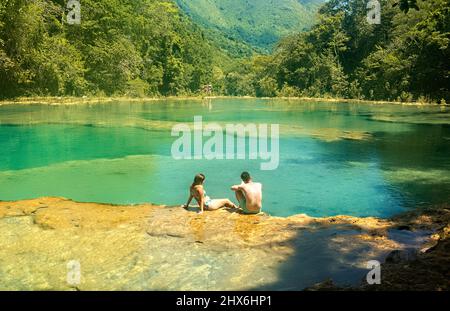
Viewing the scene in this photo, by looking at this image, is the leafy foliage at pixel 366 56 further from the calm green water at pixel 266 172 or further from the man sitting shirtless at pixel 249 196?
the man sitting shirtless at pixel 249 196

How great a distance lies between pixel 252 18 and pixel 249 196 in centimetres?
15714

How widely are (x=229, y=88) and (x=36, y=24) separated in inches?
1871

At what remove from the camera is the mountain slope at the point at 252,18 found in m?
141

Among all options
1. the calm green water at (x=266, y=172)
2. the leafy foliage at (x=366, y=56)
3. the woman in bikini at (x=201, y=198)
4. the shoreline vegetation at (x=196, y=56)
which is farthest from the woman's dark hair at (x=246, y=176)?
the leafy foliage at (x=366, y=56)

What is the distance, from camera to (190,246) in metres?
5.85

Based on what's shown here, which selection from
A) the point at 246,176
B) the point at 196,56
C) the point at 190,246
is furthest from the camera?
the point at 196,56

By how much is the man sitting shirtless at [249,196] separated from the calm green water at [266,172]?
4.18 ft

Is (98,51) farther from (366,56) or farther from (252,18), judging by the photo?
(252,18)

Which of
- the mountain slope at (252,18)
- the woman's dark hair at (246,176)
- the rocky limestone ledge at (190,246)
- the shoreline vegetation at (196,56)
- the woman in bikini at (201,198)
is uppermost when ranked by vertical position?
the mountain slope at (252,18)

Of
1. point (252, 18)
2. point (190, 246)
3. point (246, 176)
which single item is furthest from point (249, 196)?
point (252, 18)

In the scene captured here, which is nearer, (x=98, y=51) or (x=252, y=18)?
(x=98, y=51)

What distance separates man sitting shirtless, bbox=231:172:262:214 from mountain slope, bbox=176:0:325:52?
124 meters

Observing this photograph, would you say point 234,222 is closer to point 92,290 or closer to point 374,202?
point 92,290
